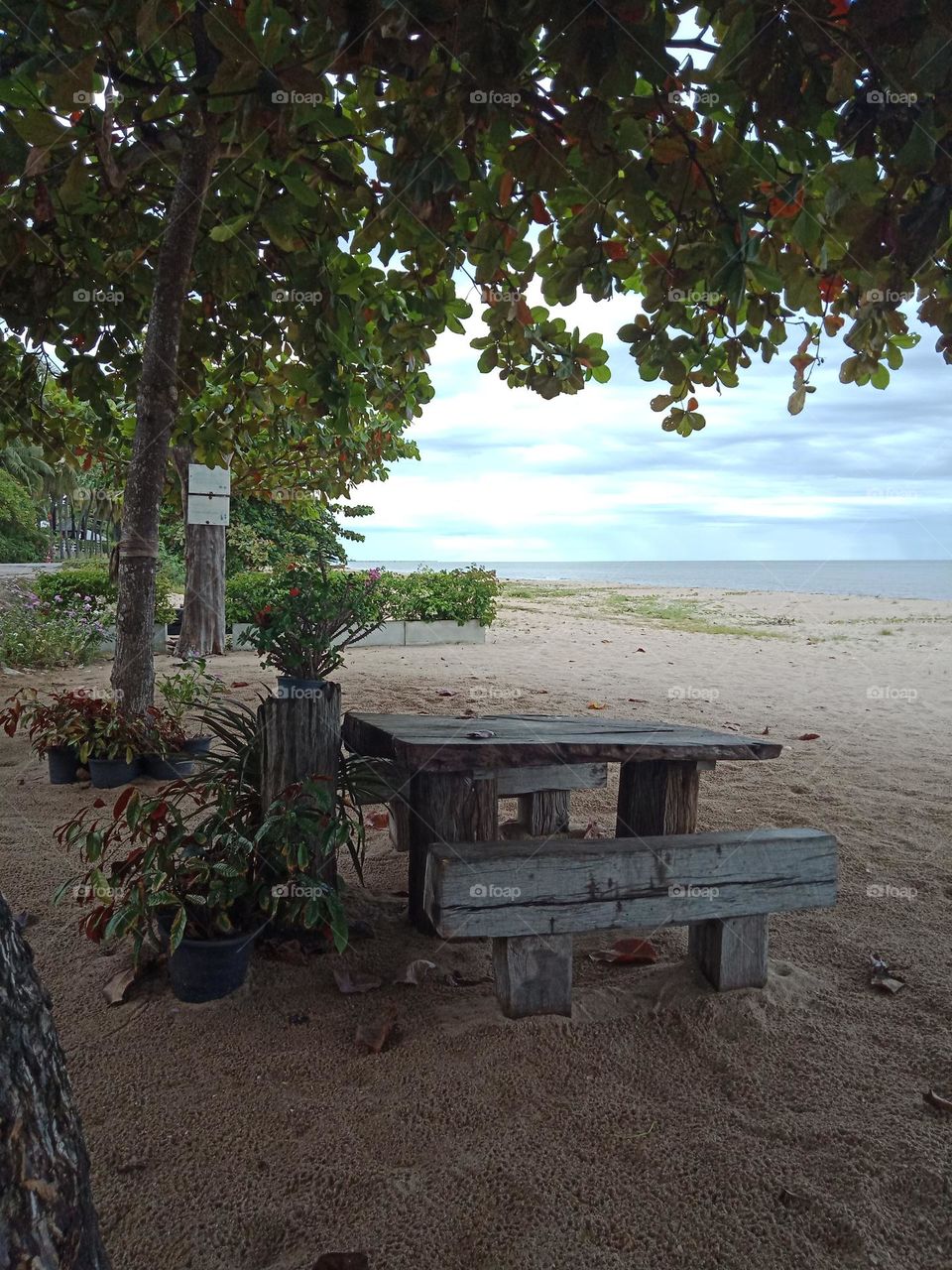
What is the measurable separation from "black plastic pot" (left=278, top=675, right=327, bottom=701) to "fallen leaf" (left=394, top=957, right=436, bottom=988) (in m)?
0.97

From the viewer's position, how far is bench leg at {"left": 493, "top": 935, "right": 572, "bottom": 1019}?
7.47ft

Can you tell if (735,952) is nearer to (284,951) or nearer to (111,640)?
(284,951)

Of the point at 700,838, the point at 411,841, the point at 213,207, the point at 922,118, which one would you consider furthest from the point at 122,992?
the point at 213,207

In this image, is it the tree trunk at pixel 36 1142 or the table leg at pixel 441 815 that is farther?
the table leg at pixel 441 815

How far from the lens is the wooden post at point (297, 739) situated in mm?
2535

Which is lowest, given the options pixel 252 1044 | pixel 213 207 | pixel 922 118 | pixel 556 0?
pixel 252 1044

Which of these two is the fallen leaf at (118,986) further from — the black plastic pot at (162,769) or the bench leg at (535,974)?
the black plastic pot at (162,769)

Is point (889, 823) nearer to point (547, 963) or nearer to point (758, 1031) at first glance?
point (758, 1031)

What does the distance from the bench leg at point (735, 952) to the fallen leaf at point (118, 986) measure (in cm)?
180

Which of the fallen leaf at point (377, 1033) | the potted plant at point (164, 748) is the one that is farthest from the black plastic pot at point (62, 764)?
the fallen leaf at point (377, 1033)

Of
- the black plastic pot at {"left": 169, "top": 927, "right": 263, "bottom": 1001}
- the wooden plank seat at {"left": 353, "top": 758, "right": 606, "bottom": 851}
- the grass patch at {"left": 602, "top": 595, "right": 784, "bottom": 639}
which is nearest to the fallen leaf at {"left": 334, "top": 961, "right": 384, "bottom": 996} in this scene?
the black plastic pot at {"left": 169, "top": 927, "right": 263, "bottom": 1001}

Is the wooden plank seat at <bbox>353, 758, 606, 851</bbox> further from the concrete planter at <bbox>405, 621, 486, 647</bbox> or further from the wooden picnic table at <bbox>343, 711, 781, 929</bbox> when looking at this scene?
the concrete planter at <bbox>405, 621, 486, 647</bbox>

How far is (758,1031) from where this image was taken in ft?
7.60

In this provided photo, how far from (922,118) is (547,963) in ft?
7.90
